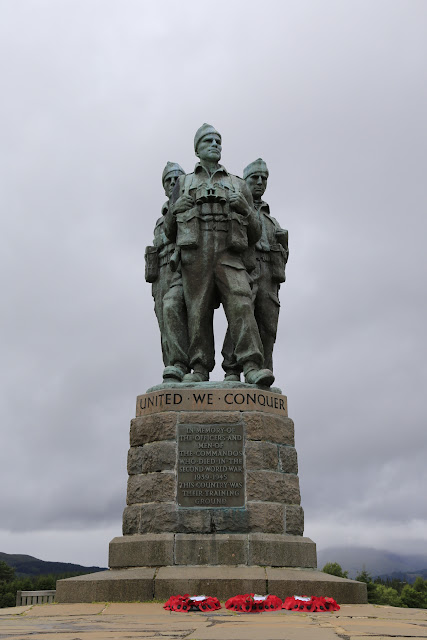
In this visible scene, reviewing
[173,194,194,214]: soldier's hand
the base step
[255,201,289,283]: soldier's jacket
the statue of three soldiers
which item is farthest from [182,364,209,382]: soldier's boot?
the base step

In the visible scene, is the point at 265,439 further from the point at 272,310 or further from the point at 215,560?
the point at 272,310

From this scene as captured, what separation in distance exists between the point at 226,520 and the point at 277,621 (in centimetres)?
264

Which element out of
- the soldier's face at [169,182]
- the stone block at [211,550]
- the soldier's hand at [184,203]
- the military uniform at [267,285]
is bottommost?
the stone block at [211,550]

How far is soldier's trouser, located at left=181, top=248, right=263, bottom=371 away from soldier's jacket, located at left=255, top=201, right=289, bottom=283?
1106 mm

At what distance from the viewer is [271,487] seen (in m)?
7.88

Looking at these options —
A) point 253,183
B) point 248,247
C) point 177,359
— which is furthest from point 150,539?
point 253,183

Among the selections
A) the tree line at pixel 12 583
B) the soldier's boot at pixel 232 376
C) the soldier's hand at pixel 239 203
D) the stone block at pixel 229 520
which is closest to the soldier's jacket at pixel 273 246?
the soldier's hand at pixel 239 203

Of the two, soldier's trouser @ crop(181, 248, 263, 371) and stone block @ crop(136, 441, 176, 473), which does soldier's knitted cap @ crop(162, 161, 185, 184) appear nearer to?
soldier's trouser @ crop(181, 248, 263, 371)

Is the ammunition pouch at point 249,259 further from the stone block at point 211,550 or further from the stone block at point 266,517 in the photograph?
the stone block at point 211,550

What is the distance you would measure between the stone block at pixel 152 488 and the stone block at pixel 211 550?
0.58 meters

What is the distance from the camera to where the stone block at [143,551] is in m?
7.29

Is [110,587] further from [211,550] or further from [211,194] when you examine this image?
[211,194]

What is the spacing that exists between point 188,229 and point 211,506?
364 centimetres

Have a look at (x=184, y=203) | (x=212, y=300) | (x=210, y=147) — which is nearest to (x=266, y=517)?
(x=212, y=300)
